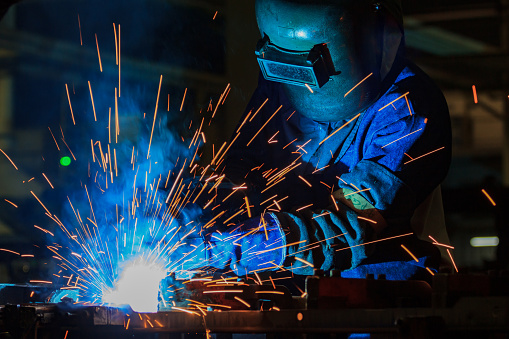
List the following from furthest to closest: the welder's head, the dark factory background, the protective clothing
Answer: the dark factory background < the welder's head < the protective clothing

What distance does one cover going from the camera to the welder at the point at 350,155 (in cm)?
206

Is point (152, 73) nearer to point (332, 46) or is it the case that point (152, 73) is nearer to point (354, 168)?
point (332, 46)

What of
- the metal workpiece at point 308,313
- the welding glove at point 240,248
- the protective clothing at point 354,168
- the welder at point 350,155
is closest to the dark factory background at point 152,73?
the protective clothing at point 354,168

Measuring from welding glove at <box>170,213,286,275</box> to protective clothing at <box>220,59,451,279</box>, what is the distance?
49mm

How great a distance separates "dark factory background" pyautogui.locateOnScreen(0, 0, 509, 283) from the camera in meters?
5.90

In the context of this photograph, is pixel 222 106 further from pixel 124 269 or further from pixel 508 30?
pixel 508 30

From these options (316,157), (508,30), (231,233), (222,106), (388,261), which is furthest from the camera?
(508,30)

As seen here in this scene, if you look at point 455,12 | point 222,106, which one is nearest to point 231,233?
point 222,106

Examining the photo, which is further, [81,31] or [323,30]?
[81,31]

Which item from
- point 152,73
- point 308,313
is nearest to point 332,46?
point 308,313

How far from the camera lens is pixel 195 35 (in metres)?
6.61

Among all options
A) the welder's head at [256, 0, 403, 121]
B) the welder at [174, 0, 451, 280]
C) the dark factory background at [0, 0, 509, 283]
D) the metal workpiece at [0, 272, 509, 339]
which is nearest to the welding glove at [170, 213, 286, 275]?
the welder at [174, 0, 451, 280]

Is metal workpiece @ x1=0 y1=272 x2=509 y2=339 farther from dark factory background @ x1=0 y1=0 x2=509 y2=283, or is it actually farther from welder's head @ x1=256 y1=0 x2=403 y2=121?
dark factory background @ x1=0 y1=0 x2=509 y2=283

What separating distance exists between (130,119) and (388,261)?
4311 millimetres
